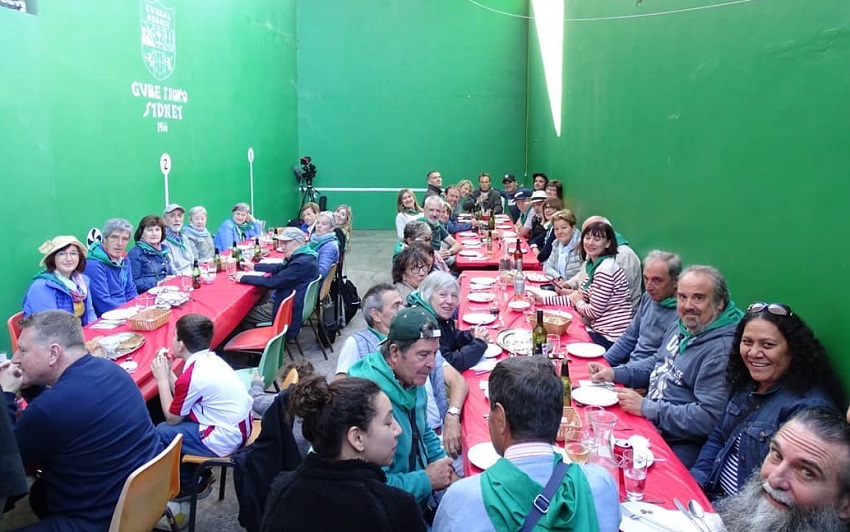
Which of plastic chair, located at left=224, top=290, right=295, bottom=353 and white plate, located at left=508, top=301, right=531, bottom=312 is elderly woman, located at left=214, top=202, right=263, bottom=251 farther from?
white plate, located at left=508, top=301, right=531, bottom=312

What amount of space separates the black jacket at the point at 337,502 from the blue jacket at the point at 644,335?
2128mm

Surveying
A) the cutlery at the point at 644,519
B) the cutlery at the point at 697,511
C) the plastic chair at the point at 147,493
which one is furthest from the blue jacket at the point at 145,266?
the cutlery at the point at 697,511

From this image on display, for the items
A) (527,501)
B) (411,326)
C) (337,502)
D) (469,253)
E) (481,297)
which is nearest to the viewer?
(527,501)

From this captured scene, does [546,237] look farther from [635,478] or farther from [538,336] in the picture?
[635,478]

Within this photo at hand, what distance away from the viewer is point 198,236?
7301mm

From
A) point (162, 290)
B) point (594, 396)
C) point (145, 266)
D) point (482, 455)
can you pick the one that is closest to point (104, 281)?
point (162, 290)

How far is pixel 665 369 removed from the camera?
3252 millimetres

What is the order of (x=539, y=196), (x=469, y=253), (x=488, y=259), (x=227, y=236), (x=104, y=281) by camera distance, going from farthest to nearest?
(x=539, y=196) < (x=227, y=236) < (x=469, y=253) < (x=488, y=259) < (x=104, y=281)

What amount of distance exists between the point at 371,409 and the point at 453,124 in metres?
12.6

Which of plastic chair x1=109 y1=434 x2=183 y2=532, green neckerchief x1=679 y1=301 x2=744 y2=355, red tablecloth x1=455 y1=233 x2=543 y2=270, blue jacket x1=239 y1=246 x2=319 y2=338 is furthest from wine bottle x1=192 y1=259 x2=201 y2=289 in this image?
green neckerchief x1=679 y1=301 x2=744 y2=355

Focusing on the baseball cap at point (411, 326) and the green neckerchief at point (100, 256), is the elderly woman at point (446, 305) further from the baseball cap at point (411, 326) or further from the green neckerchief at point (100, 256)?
the green neckerchief at point (100, 256)

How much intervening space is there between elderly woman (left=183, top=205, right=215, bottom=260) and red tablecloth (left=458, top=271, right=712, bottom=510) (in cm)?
479

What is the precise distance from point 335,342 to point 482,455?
455 centimetres

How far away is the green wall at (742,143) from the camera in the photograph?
273cm
